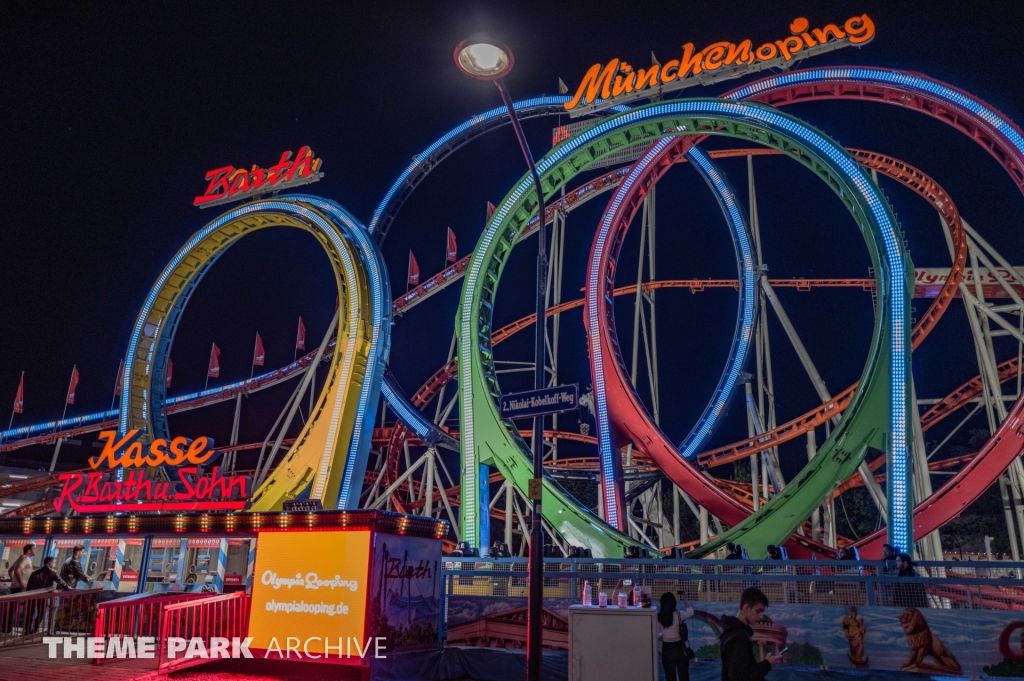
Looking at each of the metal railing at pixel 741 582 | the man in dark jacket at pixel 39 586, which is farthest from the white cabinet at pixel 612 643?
the man in dark jacket at pixel 39 586

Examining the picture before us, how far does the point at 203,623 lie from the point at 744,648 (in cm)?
687

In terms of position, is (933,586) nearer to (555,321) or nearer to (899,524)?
(899,524)

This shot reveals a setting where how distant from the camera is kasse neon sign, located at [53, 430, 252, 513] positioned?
46.3ft

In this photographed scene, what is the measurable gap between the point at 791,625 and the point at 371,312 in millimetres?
9952

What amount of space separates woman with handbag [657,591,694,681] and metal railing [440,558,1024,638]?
167cm

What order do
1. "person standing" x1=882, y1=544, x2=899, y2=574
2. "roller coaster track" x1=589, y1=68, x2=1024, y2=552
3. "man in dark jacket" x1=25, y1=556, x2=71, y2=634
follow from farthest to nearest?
"roller coaster track" x1=589, y1=68, x2=1024, y2=552 < "man in dark jacket" x1=25, y1=556, x2=71, y2=634 < "person standing" x1=882, y1=544, x2=899, y2=574

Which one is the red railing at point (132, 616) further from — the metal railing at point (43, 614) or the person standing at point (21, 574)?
the person standing at point (21, 574)

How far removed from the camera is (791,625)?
7.32 metres

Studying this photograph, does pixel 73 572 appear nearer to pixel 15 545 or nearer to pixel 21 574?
pixel 21 574

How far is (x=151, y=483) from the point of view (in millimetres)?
14742

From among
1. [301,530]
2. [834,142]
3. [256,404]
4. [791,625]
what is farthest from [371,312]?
[256,404]

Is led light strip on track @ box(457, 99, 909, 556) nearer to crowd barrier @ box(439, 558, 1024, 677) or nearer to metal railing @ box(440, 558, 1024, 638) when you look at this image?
metal railing @ box(440, 558, 1024, 638)

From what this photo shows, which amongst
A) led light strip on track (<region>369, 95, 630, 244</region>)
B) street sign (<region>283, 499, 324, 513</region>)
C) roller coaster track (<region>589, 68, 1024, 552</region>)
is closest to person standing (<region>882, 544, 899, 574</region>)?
roller coaster track (<region>589, 68, 1024, 552</region>)

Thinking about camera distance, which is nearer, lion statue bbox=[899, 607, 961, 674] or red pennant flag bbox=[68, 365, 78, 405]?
lion statue bbox=[899, 607, 961, 674]
